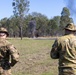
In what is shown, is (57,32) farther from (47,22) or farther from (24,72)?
(24,72)

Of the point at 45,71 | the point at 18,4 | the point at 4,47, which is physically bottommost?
the point at 45,71

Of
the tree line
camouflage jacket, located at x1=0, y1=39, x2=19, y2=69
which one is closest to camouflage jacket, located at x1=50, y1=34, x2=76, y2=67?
camouflage jacket, located at x1=0, y1=39, x2=19, y2=69

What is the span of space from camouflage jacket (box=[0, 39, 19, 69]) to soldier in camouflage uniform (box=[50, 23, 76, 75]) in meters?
0.84

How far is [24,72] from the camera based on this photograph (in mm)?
13445

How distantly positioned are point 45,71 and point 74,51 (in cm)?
728

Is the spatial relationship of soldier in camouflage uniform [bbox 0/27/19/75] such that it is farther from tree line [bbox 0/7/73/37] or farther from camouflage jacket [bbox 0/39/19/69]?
tree line [bbox 0/7/73/37]

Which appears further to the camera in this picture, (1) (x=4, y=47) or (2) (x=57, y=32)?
(2) (x=57, y=32)

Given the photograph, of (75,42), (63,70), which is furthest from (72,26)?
(63,70)

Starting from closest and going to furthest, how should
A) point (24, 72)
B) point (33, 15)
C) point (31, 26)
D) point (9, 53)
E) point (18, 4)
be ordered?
point (9, 53), point (24, 72), point (18, 4), point (31, 26), point (33, 15)

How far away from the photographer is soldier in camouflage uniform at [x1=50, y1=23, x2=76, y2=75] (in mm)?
6523

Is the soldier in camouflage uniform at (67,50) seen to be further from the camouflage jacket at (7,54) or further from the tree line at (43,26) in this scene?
the tree line at (43,26)

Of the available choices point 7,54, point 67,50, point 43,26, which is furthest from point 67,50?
point 43,26

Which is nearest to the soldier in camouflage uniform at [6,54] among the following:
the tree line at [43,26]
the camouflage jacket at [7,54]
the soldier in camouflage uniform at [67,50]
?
the camouflage jacket at [7,54]

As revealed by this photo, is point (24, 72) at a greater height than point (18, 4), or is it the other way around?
point (18, 4)
